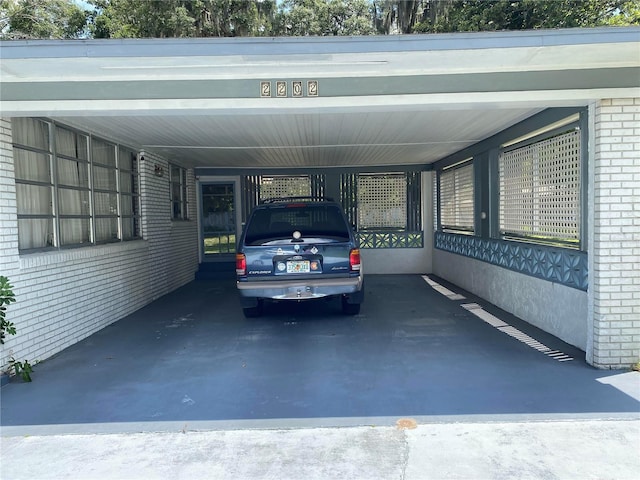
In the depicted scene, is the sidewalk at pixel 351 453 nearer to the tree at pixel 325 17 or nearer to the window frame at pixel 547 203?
the window frame at pixel 547 203

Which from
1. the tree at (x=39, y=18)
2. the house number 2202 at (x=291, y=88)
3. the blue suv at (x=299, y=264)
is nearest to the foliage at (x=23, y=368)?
the blue suv at (x=299, y=264)

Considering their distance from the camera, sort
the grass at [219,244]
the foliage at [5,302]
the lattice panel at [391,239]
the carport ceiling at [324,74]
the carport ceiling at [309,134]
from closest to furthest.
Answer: the carport ceiling at [324,74] → the foliage at [5,302] → the carport ceiling at [309,134] → the lattice panel at [391,239] → the grass at [219,244]

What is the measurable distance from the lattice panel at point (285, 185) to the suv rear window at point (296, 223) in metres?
5.25

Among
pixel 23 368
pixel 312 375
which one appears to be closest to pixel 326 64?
pixel 312 375

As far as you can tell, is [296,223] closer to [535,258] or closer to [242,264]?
[242,264]

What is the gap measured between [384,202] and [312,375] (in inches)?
298

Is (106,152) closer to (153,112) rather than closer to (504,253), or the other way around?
(153,112)

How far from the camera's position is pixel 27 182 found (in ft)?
16.2

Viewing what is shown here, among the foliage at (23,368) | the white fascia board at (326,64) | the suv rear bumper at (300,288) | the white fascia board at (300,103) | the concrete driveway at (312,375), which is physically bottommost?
the concrete driveway at (312,375)

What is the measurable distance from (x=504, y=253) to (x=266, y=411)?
191 inches

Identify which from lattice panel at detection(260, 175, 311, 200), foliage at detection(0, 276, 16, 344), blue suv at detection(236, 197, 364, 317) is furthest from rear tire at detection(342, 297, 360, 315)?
lattice panel at detection(260, 175, 311, 200)

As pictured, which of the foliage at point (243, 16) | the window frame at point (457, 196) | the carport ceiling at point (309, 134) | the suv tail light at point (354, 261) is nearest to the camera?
the carport ceiling at point (309, 134)

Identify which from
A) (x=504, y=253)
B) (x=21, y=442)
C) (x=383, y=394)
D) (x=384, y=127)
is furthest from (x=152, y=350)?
(x=504, y=253)

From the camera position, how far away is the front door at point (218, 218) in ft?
38.4
